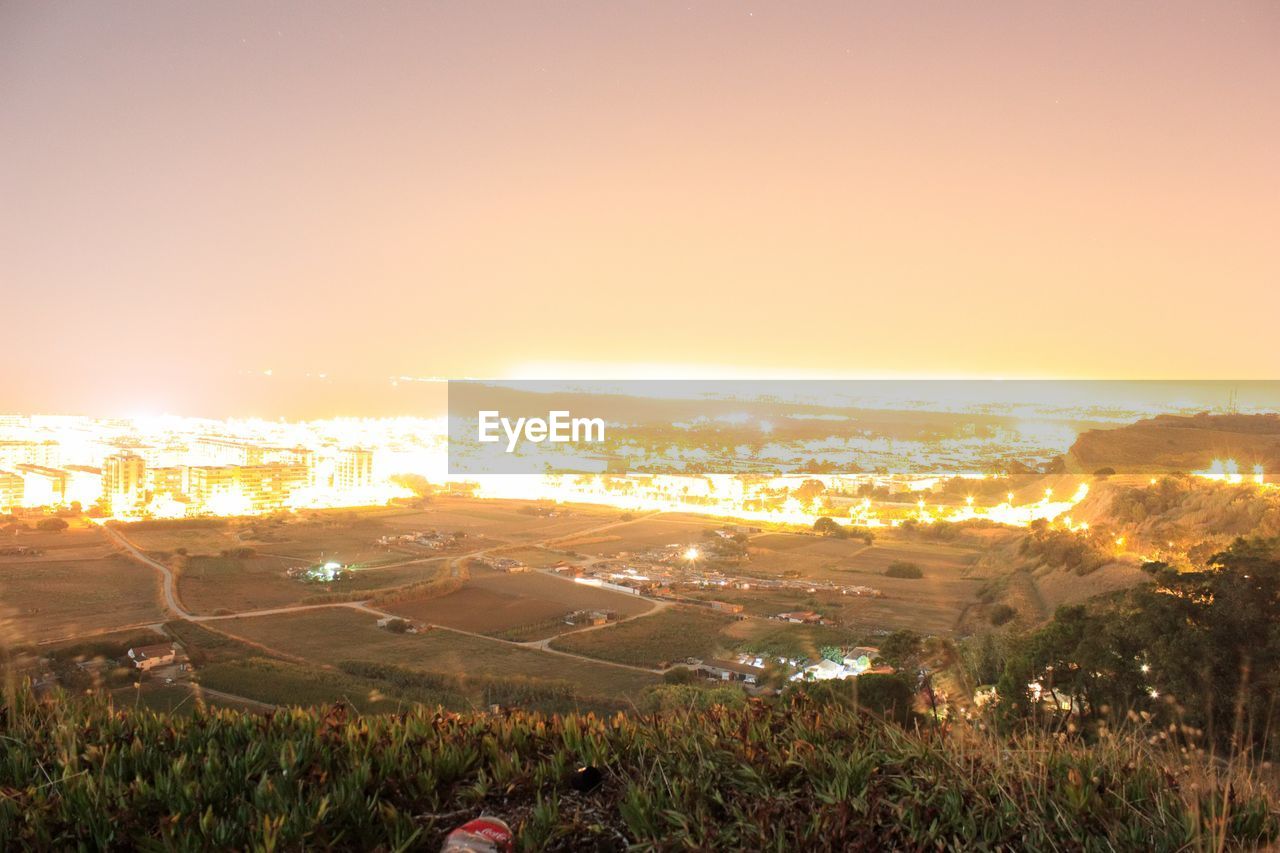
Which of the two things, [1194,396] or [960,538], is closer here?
[1194,396]

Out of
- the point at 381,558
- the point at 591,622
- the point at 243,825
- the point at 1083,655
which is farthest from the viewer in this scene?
the point at 381,558

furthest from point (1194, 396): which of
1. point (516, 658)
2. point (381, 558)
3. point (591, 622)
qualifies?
point (381, 558)

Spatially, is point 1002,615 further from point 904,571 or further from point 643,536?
point 643,536

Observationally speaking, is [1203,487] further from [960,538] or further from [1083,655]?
[1083,655]

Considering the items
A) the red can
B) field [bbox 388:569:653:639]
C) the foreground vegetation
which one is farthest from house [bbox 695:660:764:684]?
the red can

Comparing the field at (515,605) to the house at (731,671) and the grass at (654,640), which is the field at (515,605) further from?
the house at (731,671)

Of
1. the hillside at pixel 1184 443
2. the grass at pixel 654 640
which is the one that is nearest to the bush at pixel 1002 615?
the grass at pixel 654 640
